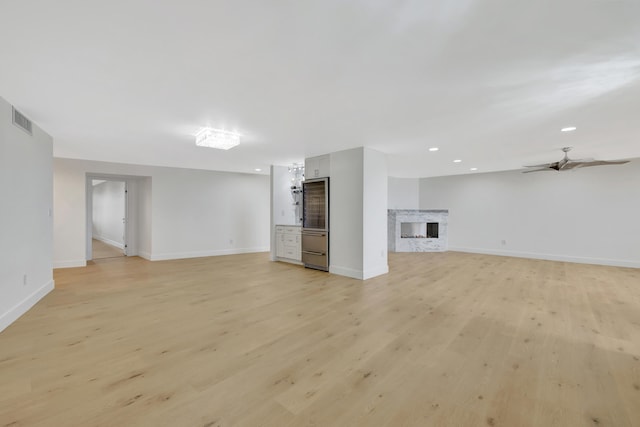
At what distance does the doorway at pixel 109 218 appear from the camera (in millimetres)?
8363

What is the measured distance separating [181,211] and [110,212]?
16.8ft

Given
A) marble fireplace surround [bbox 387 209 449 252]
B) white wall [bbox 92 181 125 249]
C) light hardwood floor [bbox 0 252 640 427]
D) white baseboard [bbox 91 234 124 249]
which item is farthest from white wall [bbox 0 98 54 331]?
marble fireplace surround [bbox 387 209 449 252]

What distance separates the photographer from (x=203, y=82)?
7.88 ft

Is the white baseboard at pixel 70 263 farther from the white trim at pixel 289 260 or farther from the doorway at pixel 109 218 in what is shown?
the white trim at pixel 289 260

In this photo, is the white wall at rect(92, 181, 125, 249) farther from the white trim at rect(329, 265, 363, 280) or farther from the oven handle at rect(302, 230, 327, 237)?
the white trim at rect(329, 265, 363, 280)

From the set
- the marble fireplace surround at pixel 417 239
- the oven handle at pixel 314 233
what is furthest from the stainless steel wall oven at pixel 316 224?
the marble fireplace surround at pixel 417 239

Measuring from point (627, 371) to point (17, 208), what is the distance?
6127mm

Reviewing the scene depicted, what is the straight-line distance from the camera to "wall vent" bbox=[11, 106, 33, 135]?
302 centimetres

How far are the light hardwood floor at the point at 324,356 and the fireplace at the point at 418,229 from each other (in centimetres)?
453

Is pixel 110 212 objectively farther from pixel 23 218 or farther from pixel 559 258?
pixel 559 258

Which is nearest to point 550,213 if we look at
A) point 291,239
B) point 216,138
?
point 291,239

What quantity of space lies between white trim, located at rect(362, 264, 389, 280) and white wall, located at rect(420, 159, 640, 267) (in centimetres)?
460

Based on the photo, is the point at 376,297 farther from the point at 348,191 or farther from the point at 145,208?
the point at 145,208

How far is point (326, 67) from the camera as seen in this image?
2141mm
